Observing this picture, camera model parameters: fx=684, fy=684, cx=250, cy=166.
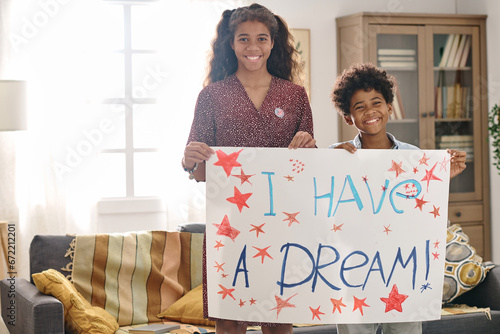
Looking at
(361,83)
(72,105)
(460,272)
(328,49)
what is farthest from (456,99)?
(361,83)

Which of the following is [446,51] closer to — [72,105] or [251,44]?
[72,105]

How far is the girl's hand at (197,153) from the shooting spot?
1.66m

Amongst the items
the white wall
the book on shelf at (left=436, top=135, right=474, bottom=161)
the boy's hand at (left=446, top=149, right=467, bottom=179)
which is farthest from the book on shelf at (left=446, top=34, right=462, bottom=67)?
the boy's hand at (left=446, top=149, right=467, bottom=179)

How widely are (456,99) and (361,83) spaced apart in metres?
2.75

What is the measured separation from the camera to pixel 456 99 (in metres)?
4.64

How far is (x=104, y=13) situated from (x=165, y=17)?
14.9 inches

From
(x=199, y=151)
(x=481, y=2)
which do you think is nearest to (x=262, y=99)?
(x=199, y=151)

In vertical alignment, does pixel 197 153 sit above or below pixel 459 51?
below

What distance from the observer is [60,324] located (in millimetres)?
2551

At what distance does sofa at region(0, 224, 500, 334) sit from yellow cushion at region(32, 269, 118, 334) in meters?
0.04

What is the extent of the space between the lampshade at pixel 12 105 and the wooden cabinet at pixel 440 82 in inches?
81.1

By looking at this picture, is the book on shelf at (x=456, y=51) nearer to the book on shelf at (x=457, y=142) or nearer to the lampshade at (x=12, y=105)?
the book on shelf at (x=457, y=142)

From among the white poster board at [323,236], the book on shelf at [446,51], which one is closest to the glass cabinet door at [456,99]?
the book on shelf at [446,51]

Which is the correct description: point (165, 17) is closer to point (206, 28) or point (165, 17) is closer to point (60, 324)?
point (206, 28)
